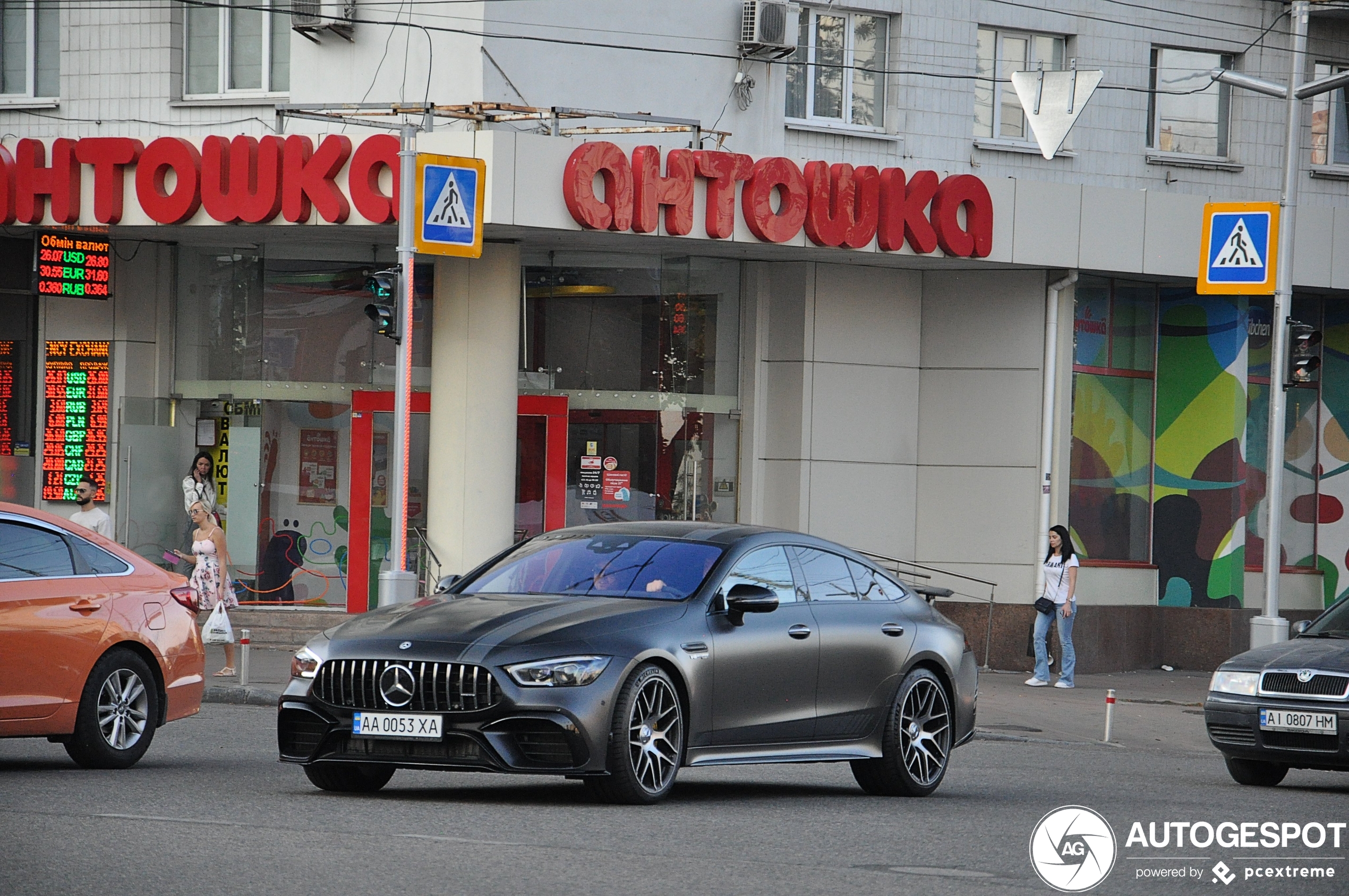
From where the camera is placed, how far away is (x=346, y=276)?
21922mm

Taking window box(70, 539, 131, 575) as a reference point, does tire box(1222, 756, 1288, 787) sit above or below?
below

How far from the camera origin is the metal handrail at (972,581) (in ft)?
74.2

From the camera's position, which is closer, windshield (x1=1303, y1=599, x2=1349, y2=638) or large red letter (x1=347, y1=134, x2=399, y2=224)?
windshield (x1=1303, y1=599, x2=1349, y2=638)

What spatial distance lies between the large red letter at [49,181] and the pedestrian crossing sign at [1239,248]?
12.0m

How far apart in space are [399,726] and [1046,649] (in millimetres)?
13577

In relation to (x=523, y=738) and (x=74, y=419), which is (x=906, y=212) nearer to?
(x=74, y=419)

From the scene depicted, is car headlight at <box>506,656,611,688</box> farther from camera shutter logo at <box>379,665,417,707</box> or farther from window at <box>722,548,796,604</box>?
window at <box>722,548,796,604</box>

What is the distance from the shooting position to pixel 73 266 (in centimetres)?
2142

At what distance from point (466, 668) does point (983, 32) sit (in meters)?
16.3

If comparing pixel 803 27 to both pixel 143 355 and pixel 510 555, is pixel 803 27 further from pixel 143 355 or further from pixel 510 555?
pixel 510 555

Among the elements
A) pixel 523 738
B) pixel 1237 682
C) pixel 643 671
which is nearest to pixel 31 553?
pixel 523 738

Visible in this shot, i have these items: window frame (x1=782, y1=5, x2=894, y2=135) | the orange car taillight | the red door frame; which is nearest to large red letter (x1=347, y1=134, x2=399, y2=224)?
the red door frame

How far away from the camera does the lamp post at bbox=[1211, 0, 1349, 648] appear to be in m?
19.0

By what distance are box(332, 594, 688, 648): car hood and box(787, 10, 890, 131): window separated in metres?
13.5
